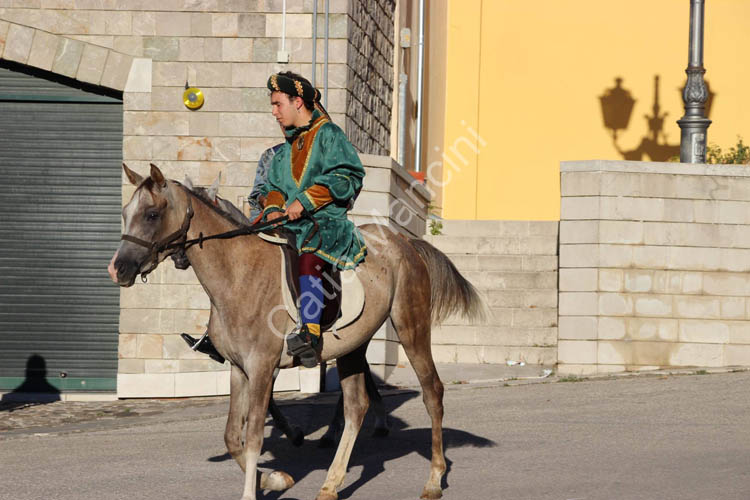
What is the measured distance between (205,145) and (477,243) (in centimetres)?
468

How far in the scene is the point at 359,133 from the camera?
46.8 feet

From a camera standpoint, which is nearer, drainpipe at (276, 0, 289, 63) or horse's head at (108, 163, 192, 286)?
horse's head at (108, 163, 192, 286)

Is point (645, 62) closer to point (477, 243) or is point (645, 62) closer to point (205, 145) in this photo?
point (477, 243)

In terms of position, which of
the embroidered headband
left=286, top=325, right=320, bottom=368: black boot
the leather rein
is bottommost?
left=286, top=325, right=320, bottom=368: black boot

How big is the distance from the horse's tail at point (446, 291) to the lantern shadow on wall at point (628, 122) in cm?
1372

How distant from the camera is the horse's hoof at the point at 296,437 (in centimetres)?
909

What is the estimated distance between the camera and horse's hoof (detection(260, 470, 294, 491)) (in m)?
7.43

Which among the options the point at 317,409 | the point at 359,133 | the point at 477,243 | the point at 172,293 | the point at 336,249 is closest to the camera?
the point at 336,249

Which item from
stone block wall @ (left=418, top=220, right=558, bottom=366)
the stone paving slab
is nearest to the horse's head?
the stone paving slab

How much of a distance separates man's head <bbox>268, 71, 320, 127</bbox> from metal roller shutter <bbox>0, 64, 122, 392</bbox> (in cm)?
640

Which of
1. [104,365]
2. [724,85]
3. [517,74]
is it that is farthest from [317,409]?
[724,85]

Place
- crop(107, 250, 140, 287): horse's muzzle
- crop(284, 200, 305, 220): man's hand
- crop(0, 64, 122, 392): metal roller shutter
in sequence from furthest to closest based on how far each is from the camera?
crop(0, 64, 122, 392): metal roller shutter < crop(284, 200, 305, 220): man's hand < crop(107, 250, 140, 287): horse's muzzle

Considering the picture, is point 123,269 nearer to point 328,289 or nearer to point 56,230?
point 328,289

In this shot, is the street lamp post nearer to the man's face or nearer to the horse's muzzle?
the man's face
